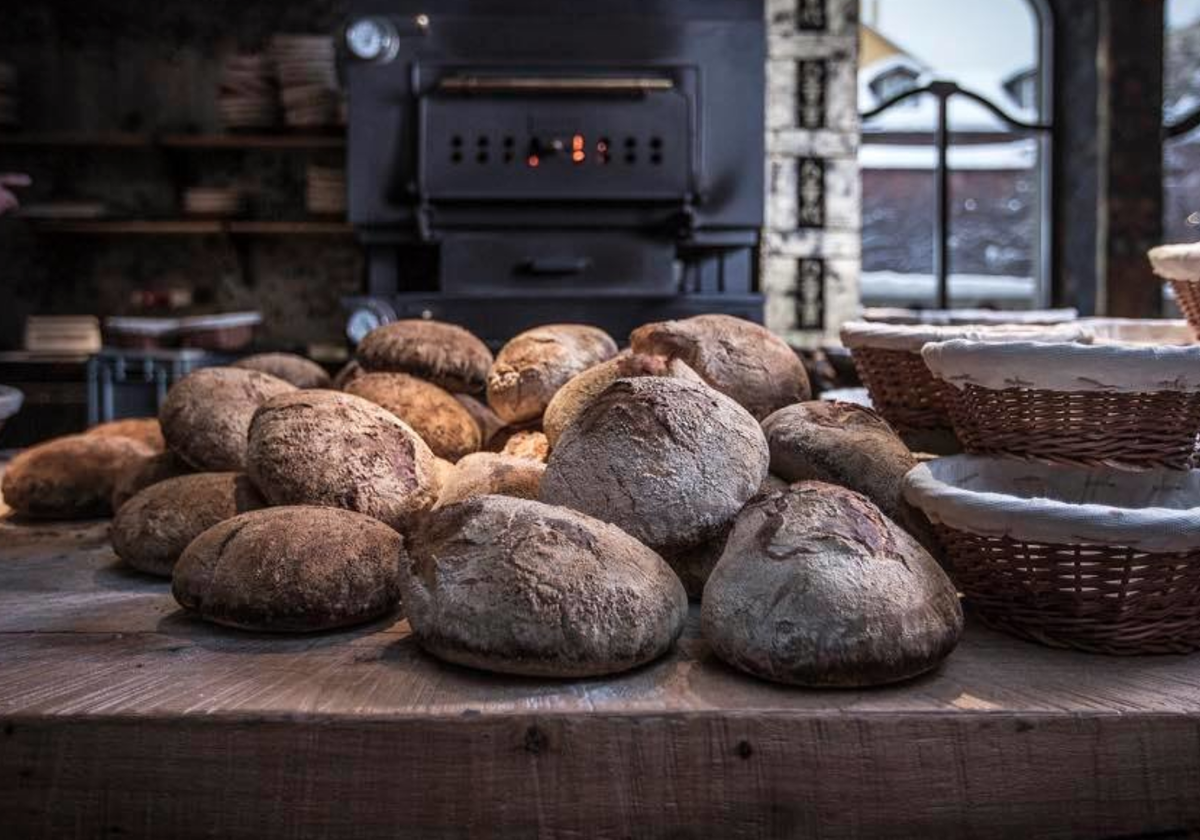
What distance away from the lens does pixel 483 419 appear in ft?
6.40

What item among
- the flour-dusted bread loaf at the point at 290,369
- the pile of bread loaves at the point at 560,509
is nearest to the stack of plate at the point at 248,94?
the flour-dusted bread loaf at the point at 290,369

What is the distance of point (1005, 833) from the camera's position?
1017mm

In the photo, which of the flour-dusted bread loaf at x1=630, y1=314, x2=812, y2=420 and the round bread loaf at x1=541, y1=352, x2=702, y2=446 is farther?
the flour-dusted bread loaf at x1=630, y1=314, x2=812, y2=420

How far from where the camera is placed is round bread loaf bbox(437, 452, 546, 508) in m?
1.48

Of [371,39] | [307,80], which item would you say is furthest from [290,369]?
[307,80]

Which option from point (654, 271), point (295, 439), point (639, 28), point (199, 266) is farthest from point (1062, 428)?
point (199, 266)

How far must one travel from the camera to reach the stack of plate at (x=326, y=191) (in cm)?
564

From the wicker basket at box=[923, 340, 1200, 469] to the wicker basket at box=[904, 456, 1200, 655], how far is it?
121 mm

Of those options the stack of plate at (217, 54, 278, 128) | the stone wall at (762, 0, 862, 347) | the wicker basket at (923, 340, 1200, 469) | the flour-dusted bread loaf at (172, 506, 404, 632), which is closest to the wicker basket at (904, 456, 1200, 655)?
the wicker basket at (923, 340, 1200, 469)

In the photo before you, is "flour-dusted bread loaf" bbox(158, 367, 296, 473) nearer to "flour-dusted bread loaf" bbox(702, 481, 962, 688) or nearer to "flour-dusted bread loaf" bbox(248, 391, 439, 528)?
"flour-dusted bread loaf" bbox(248, 391, 439, 528)

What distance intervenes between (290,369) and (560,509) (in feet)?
3.39

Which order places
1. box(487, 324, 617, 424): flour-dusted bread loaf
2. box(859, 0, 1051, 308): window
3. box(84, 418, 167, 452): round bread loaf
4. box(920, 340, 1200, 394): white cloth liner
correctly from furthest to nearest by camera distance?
box(859, 0, 1051, 308): window → box(84, 418, 167, 452): round bread loaf → box(487, 324, 617, 424): flour-dusted bread loaf → box(920, 340, 1200, 394): white cloth liner

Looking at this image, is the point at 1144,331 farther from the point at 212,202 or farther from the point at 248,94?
the point at 212,202

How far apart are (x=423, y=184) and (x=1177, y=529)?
152 inches
